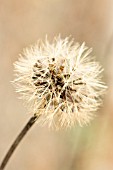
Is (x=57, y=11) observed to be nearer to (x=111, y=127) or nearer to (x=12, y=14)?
(x=12, y=14)

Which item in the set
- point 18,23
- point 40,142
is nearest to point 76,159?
point 40,142

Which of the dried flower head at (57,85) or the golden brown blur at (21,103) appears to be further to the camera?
the golden brown blur at (21,103)

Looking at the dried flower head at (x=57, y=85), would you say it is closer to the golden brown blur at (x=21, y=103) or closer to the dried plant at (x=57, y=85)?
the dried plant at (x=57, y=85)

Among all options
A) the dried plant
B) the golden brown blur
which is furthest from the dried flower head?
the golden brown blur

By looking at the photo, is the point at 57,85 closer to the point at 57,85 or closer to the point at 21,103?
the point at 57,85

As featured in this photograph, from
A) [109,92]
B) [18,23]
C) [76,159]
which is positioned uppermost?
[18,23]

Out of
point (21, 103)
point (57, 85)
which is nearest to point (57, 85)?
point (57, 85)

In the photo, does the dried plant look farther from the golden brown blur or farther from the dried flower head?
the golden brown blur

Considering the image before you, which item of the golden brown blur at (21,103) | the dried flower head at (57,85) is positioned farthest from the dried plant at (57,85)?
the golden brown blur at (21,103)

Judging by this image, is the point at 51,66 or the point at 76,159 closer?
the point at 51,66
